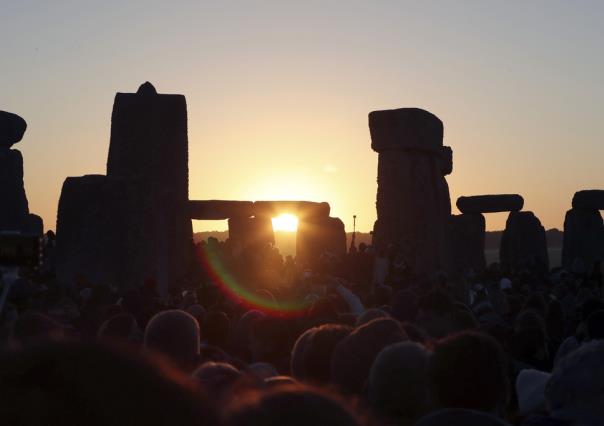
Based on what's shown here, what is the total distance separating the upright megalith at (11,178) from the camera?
890 inches

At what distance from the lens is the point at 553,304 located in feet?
22.3

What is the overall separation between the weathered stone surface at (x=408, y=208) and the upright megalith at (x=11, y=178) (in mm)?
8248

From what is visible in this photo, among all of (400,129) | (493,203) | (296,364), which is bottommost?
(296,364)

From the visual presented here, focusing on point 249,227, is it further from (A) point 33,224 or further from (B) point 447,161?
(A) point 33,224

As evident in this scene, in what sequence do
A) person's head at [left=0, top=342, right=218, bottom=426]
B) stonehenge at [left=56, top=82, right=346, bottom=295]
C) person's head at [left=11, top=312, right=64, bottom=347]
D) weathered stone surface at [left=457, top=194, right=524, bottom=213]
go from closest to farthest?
person's head at [left=0, top=342, right=218, bottom=426]
person's head at [left=11, top=312, right=64, bottom=347]
stonehenge at [left=56, top=82, right=346, bottom=295]
weathered stone surface at [left=457, top=194, right=524, bottom=213]

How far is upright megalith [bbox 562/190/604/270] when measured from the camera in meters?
29.1

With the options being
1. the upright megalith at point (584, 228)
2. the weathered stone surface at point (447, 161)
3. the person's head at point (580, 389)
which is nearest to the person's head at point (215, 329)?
the person's head at point (580, 389)

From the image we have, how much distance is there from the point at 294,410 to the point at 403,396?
4.97 ft

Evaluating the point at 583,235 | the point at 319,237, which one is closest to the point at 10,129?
the point at 319,237

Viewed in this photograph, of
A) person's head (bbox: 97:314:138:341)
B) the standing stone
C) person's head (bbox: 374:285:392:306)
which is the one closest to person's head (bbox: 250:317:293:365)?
person's head (bbox: 97:314:138:341)

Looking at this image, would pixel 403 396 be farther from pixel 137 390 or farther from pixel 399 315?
pixel 399 315

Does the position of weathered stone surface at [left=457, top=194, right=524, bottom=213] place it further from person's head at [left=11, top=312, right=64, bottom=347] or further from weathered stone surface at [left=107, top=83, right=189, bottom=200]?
person's head at [left=11, top=312, right=64, bottom=347]

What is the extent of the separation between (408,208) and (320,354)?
1628 cm

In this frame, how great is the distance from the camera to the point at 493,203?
30.7m
